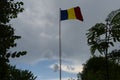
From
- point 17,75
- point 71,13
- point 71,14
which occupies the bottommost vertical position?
A: point 17,75

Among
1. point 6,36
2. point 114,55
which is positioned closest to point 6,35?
point 6,36

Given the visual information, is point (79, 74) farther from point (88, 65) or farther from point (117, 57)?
point (117, 57)

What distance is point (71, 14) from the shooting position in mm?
40125

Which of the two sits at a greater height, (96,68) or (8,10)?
(96,68)

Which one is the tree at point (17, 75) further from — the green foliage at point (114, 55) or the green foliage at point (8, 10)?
the green foliage at point (114, 55)

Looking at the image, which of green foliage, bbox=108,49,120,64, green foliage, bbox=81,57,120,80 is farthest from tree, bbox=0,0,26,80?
green foliage, bbox=81,57,120,80

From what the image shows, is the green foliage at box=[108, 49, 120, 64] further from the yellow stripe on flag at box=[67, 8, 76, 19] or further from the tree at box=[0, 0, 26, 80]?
the tree at box=[0, 0, 26, 80]

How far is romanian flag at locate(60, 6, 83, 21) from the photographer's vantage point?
38938 mm

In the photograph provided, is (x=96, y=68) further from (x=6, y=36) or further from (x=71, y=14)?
(x=6, y=36)

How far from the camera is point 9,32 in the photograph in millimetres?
29906

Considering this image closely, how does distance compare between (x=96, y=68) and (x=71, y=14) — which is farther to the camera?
(x=96, y=68)

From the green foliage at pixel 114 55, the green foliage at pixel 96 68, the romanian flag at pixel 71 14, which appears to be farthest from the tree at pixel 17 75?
the green foliage at pixel 96 68

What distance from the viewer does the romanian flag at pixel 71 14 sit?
38.9m

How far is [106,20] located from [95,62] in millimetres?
50440
